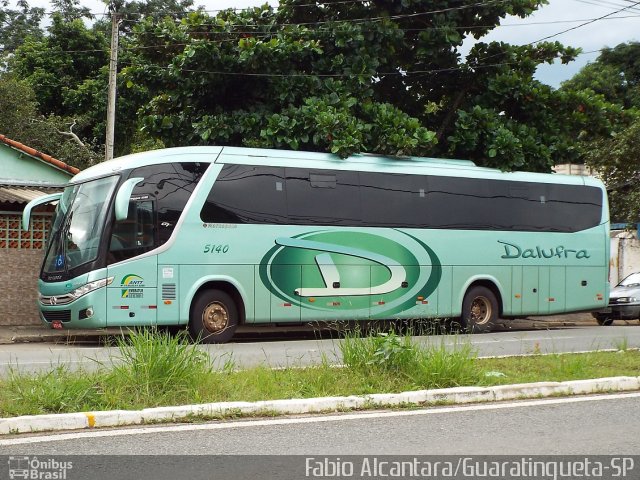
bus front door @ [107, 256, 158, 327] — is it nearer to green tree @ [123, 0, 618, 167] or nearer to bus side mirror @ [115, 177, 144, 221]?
bus side mirror @ [115, 177, 144, 221]

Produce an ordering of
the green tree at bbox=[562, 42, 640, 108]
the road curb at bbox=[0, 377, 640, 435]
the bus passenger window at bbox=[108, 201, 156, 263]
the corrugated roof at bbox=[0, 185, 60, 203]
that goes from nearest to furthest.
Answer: the road curb at bbox=[0, 377, 640, 435], the bus passenger window at bbox=[108, 201, 156, 263], the corrugated roof at bbox=[0, 185, 60, 203], the green tree at bbox=[562, 42, 640, 108]

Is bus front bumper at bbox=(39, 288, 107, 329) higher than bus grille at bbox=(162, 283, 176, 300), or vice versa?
bus grille at bbox=(162, 283, 176, 300)

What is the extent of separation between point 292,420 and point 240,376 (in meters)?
1.56

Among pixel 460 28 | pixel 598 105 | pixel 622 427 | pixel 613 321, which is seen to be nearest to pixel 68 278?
pixel 622 427

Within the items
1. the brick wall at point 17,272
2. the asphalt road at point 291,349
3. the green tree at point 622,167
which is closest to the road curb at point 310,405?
the asphalt road at point 291,349

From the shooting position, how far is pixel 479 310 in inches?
776

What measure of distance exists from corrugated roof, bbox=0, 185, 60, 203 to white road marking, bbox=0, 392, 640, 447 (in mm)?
13136

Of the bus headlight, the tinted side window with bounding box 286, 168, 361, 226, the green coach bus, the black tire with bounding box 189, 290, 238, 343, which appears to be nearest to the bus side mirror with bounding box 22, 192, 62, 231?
the green coach bus

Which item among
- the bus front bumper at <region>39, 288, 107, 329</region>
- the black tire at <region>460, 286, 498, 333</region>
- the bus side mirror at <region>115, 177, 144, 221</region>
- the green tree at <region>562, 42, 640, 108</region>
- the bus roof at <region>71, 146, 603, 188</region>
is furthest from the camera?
the green tree at <region>562, 42, 640, 108</region>

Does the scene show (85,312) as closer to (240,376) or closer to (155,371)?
(240,376)

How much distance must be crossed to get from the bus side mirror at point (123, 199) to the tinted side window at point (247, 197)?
1.47 m

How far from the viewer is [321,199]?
691 inches

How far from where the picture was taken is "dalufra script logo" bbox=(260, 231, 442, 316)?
56.2 ft

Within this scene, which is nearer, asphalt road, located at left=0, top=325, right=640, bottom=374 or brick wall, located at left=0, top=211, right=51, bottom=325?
asphalt road, located at left=0, top=325, right=640, bottom=374
